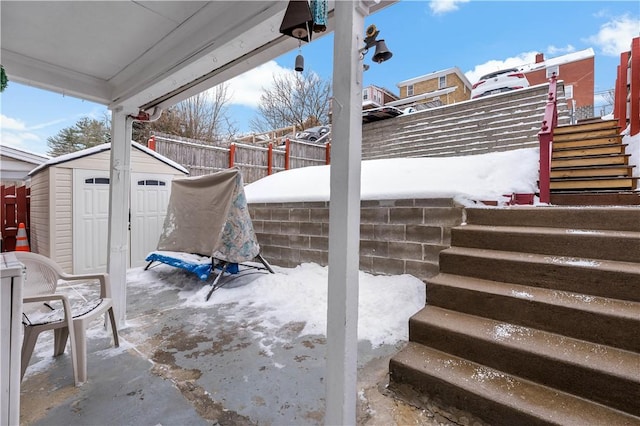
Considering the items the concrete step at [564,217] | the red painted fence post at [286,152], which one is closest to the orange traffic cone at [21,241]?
the red painted fence post at [286,152]

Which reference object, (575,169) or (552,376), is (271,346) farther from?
(575,169)

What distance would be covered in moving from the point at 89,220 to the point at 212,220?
247 cm

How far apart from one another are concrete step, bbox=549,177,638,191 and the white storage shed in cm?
668

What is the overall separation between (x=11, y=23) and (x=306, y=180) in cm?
421

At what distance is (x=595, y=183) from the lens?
13.2 ft

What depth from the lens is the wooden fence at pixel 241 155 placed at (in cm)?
697

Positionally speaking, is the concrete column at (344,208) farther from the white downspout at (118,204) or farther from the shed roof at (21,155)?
the shed roof at (21,155)

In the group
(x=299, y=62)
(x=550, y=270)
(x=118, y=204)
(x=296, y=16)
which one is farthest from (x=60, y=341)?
(x=550, y=270)

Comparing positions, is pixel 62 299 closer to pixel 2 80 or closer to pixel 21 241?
pixel 2 80

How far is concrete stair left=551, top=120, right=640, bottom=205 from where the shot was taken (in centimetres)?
375

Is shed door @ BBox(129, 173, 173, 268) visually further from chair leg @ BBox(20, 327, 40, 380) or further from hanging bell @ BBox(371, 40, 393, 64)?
hanging bell @ BBox(371, 40, 393, 64)

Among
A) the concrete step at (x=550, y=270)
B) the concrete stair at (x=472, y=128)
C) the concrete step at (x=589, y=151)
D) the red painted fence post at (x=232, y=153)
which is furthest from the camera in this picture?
the concrete stair at (x=472, y=128)

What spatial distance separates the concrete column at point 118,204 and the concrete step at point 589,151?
606 centimetres

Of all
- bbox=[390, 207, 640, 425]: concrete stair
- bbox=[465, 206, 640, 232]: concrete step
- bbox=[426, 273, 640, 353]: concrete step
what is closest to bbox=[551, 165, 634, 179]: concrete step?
bbox=[465, 206, 640, 232]: concrete step
